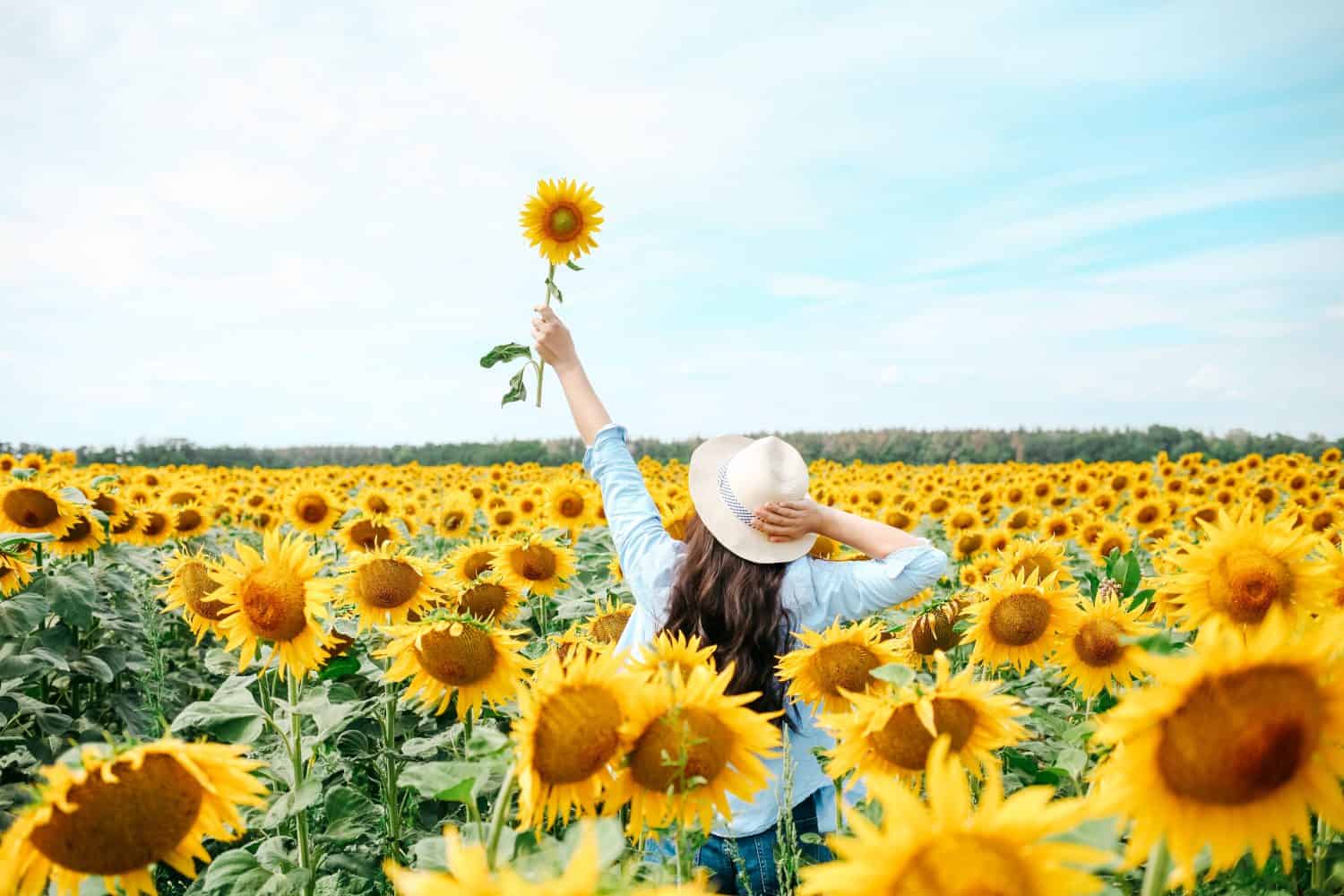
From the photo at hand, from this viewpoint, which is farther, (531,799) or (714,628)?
(714,628)

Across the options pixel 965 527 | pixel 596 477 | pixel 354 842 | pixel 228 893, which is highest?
pixel 596 477

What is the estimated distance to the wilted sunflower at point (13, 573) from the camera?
512 cm

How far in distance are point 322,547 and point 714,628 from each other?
696 cm

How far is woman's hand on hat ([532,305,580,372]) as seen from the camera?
13.0 ft

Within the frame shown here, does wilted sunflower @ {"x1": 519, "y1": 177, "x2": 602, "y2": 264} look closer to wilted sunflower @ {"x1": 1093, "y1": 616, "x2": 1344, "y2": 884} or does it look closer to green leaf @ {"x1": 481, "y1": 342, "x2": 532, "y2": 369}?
green leaf @ {"x1": 481, "y1": 342, "x2": 532, "y2": 369}

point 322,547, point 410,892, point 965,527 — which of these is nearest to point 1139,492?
point 965,527

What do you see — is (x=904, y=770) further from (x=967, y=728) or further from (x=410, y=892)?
(x=410, y=892)

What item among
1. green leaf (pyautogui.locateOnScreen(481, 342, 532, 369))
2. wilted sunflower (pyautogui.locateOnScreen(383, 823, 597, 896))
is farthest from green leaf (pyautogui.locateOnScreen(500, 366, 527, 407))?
wilted sunflower (pyautogui.locateOnScreen(383, 823, 597, 896))

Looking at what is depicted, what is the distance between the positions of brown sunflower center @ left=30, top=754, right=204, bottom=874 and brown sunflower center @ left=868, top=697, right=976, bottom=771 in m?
1.30

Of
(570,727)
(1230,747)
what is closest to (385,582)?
(570,727)

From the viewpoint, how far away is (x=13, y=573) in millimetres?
5172

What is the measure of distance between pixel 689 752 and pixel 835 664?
3.56 feet

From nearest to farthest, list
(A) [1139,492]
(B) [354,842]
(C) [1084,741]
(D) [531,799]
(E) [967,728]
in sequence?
1. (D) [531,799]
2. (E) [967,728]
3. (C) [1084,741]
4. (B) [354,842]
5. (A) [1139,492]

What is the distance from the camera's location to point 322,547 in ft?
30.2
